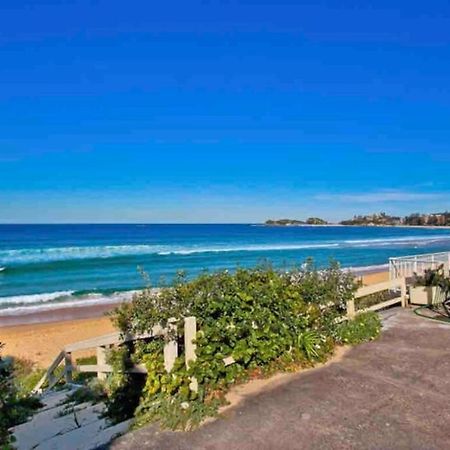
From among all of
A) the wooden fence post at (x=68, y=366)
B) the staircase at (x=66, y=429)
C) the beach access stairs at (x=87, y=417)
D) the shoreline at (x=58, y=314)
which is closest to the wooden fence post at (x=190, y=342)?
the beach access stairs at (x=87, y=417)

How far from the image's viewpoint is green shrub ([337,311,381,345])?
621 cm

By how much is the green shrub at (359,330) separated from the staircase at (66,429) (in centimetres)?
339

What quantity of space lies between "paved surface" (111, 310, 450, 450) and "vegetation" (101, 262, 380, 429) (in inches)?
11.4

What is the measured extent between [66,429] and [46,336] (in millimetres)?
10383

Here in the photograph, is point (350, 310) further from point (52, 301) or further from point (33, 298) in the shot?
point (33, 298)

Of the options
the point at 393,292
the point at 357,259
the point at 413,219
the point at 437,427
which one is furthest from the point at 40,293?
the point at 413,219

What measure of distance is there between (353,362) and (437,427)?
67.2 inches

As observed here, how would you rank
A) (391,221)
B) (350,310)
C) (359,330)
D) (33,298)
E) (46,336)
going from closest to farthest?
(359,330)
(350,310)
(46,336)
(33,298)
(391,221)

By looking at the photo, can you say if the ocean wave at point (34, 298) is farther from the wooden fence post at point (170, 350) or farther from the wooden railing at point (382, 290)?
the wooden fence post at point (170, 350)

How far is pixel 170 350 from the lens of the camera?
4254 mm

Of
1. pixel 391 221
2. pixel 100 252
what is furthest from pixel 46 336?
pixel 391 221

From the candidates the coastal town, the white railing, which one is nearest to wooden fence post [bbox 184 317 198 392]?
the white railing

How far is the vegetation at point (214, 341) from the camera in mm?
4172

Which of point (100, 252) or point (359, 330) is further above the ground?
point (359, 330)
